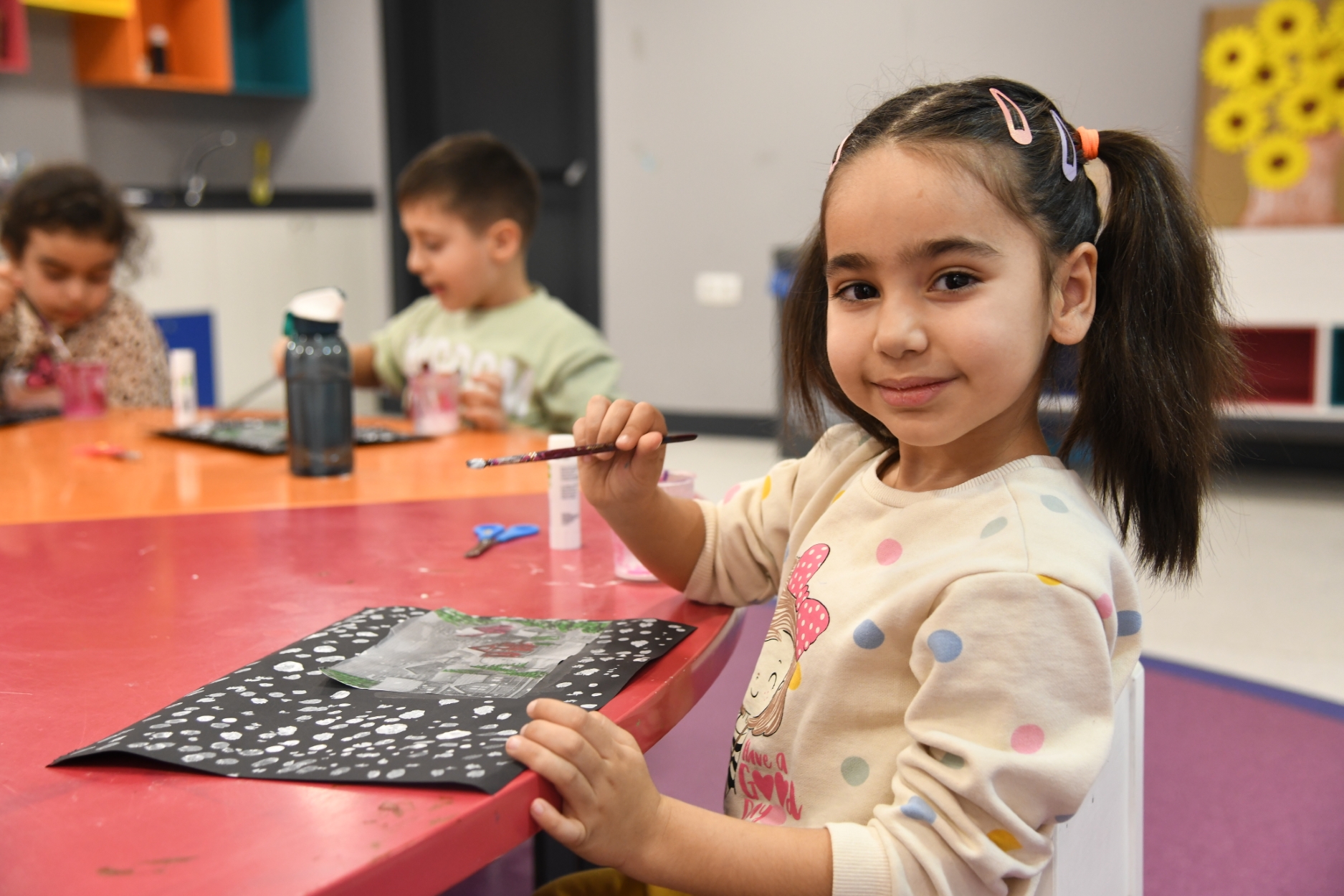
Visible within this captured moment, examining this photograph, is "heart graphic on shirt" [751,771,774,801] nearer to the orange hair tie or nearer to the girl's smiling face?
the girl's smiling face

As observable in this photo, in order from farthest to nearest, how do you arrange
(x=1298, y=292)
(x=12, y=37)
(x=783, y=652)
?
(x=12, y=37) → (x=1298, y=292) → (x=783, y=652)

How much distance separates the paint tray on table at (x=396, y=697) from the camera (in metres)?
0.64

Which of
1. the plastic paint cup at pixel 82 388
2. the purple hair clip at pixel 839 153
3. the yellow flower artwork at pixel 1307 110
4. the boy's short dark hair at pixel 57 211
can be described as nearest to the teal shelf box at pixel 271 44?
the boy's short dark hair at pixel 57 211

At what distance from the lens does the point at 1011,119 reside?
2.64 ft

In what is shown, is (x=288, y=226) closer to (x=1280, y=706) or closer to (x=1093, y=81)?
(x=1093, y=81)

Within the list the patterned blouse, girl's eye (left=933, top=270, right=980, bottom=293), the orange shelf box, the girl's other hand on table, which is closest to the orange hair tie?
girl's eye (left=933, top=270, right=980, bottom=293)

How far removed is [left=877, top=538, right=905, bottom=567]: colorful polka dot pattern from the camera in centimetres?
82

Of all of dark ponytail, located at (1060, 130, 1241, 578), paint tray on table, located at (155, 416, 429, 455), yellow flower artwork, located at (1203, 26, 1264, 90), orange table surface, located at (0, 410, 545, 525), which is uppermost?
yellow flower artwork, located at (1203, 26, 1264, 90)

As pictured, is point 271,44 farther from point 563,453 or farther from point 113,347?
point 563,453

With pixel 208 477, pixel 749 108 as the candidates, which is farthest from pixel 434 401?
pixel 749 108

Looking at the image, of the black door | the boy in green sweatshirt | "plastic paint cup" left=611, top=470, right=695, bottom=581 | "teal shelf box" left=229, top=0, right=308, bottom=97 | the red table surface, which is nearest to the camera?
the red table surface

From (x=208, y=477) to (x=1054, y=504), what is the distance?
1095 mm

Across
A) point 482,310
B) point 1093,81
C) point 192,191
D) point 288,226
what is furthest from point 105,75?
point 1093,81

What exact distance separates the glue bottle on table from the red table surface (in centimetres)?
18
